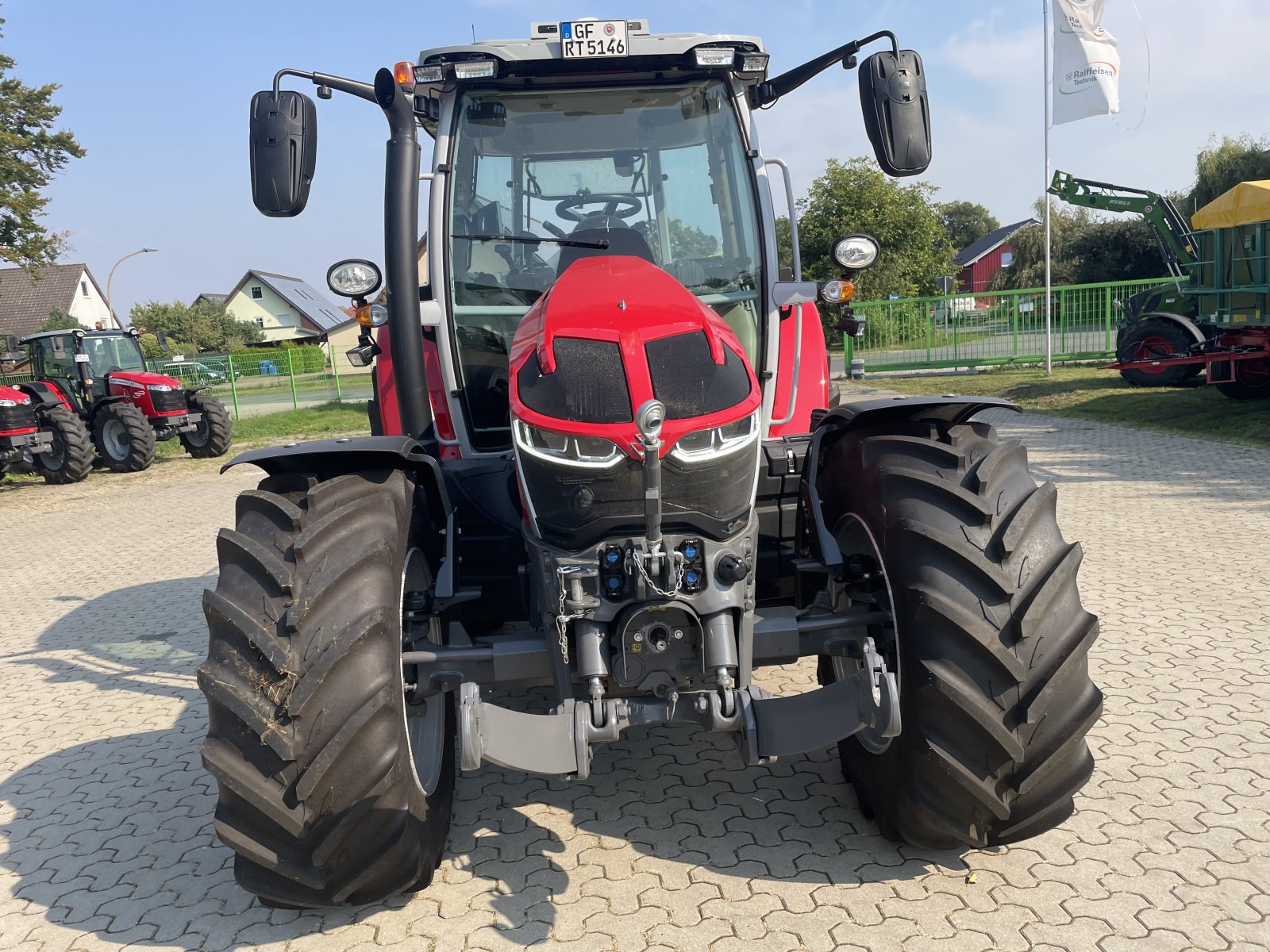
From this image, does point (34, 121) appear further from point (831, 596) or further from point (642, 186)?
point (831, 596)

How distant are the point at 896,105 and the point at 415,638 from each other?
7.86 feet

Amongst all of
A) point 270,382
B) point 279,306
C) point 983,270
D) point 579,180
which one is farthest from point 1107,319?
point 279,306

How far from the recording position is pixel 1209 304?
13.9m

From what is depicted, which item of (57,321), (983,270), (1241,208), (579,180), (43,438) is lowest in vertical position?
(43,438)

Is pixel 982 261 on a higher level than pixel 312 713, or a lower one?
higher

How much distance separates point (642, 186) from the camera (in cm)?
388

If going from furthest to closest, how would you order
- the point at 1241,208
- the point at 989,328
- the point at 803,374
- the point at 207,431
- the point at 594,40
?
the point at 989,328, the point at 207,431, the point at 1241,208, the point at 803,374, the point at 594,40

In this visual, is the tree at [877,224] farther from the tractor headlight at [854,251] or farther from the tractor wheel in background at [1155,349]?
the tractor headlight at [854,251]

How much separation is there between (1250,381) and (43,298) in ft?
189

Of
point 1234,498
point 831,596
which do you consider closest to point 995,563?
point 831,596

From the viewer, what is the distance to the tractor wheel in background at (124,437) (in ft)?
49.6

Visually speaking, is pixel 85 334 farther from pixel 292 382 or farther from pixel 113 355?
pixel 292 382

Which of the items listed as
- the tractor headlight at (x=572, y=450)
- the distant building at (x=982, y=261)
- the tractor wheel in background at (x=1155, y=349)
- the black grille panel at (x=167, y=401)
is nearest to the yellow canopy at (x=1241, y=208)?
the tractor wheel in background at (x=1155, y=349)

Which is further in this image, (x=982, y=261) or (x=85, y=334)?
(x=982, y=261)
